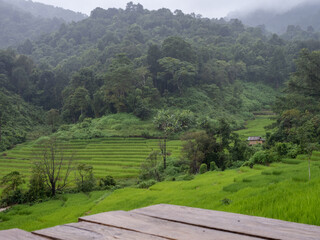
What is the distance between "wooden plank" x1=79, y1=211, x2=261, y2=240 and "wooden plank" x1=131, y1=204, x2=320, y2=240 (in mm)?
60

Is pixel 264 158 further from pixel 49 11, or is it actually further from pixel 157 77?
pixel 49 11

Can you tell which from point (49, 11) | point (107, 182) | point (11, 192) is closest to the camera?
point (11, 192)

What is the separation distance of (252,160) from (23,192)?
16771 millimetres

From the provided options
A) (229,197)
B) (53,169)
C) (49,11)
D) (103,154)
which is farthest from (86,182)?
(49,11)

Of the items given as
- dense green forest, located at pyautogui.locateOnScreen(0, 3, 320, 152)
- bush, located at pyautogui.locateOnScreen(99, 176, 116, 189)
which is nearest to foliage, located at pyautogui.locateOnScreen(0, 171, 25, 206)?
bush, located at pyautogui.locateOnScreen(99, 176, 116, 189)

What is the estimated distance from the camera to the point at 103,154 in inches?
1259

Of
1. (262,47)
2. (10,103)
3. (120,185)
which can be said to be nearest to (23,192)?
(120,185)

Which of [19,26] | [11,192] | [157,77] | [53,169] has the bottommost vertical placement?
[11,192]

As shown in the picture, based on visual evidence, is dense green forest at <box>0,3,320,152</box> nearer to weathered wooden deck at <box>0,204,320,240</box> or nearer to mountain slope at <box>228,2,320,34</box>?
weathered wooden deck at <box>0,204,320,240</box>

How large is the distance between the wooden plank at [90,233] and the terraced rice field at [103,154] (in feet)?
75.3

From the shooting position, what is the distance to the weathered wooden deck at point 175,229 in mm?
1248

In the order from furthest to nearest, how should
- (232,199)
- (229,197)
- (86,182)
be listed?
(86,182) → (229,197) → (232,199)

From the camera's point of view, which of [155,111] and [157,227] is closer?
[157,227]

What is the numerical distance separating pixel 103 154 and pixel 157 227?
104 ft
